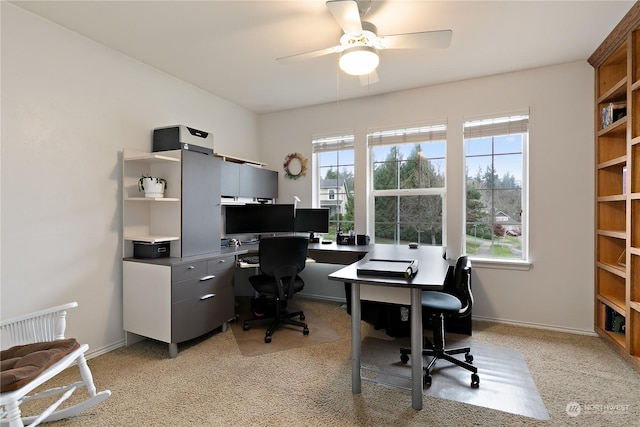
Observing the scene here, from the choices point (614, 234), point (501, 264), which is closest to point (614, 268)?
point (614, 234)

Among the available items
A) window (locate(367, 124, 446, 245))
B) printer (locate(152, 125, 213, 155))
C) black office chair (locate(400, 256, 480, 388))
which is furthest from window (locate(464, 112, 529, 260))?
printer (locate(152, 125, 213, 155))

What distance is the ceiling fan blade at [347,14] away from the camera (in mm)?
1685

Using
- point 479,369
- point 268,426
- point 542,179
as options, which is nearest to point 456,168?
point 542,179

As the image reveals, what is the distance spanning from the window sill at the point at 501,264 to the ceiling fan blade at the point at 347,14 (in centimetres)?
265

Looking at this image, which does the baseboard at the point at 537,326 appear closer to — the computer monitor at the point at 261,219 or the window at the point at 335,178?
the window at the point at 335,178

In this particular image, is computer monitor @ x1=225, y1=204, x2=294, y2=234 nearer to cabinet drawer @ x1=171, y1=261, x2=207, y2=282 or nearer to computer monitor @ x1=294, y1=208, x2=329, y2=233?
computer monitor @ x1=294, y1=208, x2=329, y2=233

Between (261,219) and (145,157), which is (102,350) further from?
(261,219)

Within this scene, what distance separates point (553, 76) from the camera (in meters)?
3.08

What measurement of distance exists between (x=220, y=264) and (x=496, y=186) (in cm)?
307

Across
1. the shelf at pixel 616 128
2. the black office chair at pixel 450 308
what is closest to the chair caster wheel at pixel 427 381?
the black office chair at pixel 450 308

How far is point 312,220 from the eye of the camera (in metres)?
4.00

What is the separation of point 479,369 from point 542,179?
2012mm

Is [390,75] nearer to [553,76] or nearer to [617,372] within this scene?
[553,76]

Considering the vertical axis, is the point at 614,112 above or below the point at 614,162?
above
